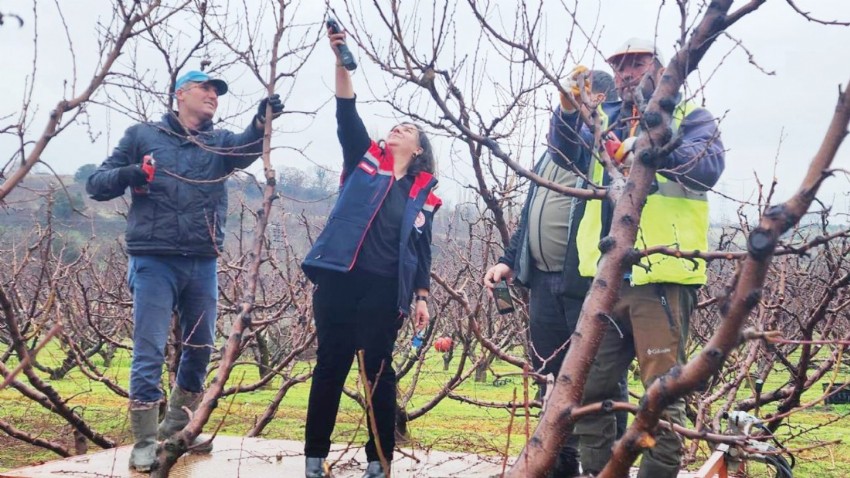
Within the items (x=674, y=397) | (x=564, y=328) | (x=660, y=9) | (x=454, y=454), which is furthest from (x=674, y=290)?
(x=454, y=454)

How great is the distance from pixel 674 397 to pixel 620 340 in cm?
162

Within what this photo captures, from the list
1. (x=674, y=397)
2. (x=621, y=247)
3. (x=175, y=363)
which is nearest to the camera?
(x=674, y=397)

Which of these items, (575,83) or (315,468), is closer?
(575,83)

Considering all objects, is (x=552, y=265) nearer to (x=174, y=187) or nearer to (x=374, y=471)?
(x=374, y=471)

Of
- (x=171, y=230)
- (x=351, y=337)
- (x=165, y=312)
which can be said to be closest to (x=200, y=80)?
(x=171, y=230)

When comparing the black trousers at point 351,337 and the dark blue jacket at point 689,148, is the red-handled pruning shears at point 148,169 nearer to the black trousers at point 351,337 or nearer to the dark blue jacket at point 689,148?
the black trousers at point 351,337

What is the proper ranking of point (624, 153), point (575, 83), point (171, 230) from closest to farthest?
point (624, 153) → point (575, 83) → point (171, 230)

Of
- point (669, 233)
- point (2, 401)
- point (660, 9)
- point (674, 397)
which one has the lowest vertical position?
point (2, 401)

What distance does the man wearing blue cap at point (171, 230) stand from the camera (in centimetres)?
348

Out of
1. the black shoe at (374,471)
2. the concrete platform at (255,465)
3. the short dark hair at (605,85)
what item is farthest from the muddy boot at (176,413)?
the short dark hair at (605,85)

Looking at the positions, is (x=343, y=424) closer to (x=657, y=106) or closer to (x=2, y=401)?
(x=2, y=401)

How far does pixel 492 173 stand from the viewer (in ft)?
17.4

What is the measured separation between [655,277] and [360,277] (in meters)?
1.22

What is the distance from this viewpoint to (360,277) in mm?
3287
